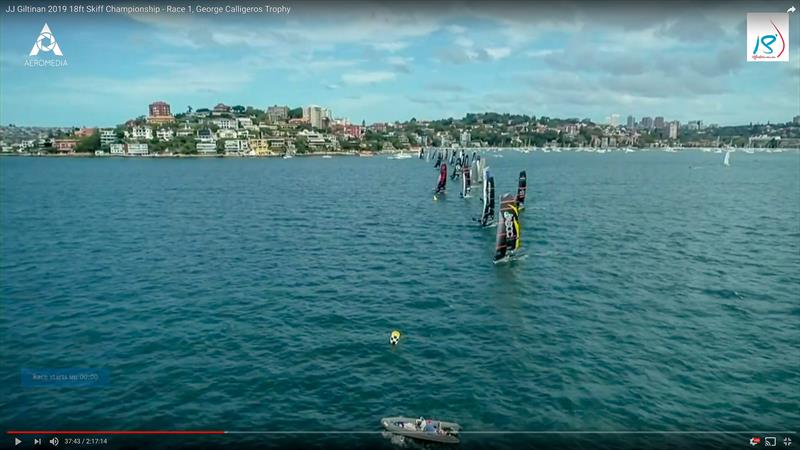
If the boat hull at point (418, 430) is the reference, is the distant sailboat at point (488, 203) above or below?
above

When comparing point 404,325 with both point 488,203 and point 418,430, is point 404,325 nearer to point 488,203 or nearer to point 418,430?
point 418,430

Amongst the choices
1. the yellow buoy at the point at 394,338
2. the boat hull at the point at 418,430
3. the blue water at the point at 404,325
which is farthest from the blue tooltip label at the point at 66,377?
the yellow buoy at the point at 394,338

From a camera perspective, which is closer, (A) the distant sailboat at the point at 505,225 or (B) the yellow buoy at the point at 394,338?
(B) the yellow buoy at the point at 394,338

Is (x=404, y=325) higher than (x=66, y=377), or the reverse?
(x=404, y=325)

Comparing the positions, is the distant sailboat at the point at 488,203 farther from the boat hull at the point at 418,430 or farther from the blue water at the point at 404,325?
the boat hull at the point at 418,430

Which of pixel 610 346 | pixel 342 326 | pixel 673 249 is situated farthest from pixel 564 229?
pixel 342 326

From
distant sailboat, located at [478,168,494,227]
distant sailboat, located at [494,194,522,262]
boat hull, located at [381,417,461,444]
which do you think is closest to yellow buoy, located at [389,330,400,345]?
boat hull, located at [381,417,461,444]

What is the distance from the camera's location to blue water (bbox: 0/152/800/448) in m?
28.1

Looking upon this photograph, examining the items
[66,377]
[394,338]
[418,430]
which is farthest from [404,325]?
[66,377]

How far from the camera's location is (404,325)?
40594 millimetres

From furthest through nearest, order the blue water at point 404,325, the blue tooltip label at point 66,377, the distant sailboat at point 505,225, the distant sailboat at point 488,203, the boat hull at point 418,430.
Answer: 1. the distant sailboat at point 488,203
2. the distant sailboat at point 505,225
3. the blue tooltip label at point 66,377
4. the blue water at point 404,325
5. the boat hull at point 418,430

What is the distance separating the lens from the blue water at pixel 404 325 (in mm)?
28109

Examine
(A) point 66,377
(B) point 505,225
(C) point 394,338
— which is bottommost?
(A) point 66,377

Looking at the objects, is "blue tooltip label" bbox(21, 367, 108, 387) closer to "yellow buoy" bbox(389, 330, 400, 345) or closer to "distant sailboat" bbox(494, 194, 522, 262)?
"yellow buoy" bbox(389, 330, 400, 345)
